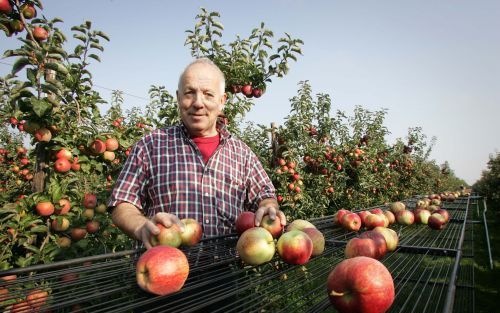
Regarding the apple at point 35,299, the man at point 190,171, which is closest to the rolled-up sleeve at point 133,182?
the man at point 190,171

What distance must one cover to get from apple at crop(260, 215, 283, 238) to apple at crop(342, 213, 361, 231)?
0.95 m

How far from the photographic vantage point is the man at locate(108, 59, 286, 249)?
1.94 meters

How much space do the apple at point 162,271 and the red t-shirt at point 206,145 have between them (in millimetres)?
976

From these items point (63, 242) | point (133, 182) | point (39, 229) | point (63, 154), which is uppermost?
point (63, 154)

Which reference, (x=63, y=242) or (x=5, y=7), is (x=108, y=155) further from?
(x=5, y=7)

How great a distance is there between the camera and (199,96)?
6.49ft

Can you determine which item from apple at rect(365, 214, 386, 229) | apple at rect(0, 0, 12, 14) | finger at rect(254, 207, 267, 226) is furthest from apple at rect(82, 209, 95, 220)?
apple at rect(365, 214, 386, 229)

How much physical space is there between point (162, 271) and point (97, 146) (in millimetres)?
2063

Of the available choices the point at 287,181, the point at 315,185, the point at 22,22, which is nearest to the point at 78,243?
the point at 22,22

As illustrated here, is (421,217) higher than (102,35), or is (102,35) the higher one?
(102,35)

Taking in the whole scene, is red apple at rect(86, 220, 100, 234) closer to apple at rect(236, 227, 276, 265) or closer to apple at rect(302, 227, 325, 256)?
apple at rect(236, 227, 276, 265)

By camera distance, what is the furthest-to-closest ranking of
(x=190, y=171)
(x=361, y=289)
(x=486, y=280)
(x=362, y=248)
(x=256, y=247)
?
(x=486, y=280), (x=190, y=171), (x=362, y=248), (x=256, y=247), (x=361, y=289)

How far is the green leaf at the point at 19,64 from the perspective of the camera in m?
2.28

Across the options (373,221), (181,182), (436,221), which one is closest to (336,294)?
(181,182)
